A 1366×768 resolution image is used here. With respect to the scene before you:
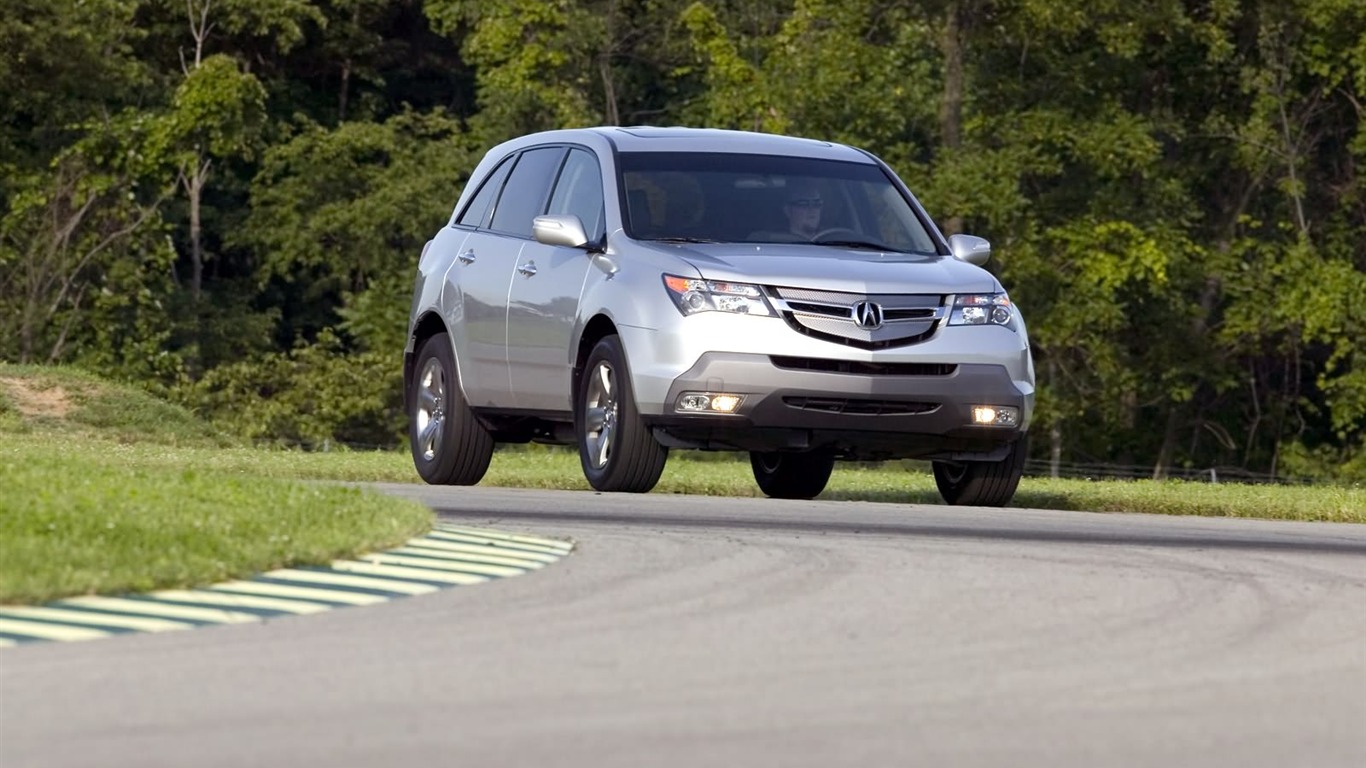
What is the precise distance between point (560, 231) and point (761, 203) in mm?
1171

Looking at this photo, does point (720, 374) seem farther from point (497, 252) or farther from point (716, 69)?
A: point (716, 69)

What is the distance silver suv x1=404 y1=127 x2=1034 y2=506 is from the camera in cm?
1388

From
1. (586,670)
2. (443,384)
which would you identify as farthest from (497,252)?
(586,670)

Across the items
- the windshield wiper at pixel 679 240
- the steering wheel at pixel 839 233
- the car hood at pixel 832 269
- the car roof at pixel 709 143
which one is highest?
the car roof at pixel 709 143

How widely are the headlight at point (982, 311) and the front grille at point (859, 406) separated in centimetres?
48

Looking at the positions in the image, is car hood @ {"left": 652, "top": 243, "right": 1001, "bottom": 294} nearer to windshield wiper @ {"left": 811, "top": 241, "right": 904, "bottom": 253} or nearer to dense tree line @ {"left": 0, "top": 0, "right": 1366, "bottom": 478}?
windshield wiper @ {"left": 811, "top": 241, "right": 904, "bottom": 253}

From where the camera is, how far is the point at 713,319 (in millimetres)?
13820

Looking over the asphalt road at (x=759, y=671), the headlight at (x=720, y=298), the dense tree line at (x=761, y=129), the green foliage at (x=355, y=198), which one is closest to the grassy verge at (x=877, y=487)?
the headlight at (x=720, y=298)

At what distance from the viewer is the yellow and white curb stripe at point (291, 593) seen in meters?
8.38

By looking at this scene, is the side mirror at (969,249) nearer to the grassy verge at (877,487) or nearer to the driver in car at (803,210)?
the driver in car at (803,210)

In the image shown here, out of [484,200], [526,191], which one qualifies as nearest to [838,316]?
[526,191]

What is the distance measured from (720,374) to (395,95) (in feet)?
142

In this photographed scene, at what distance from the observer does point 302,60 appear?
5378 cm

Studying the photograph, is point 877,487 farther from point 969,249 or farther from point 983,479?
point 969,249
